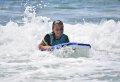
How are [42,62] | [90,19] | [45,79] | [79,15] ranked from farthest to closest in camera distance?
[79,15] → [90,19] → [42,62] → [45,79]

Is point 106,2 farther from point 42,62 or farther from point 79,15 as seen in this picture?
point 42,62

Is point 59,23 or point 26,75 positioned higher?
point 59,23

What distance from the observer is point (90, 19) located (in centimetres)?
1797

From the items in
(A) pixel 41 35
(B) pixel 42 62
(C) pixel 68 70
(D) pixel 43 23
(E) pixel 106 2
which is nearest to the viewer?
(C) pixel 68 70

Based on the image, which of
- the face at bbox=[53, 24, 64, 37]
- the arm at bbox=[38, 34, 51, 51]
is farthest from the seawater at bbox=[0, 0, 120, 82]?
the face at bbox=[53, 24, 64, 37]

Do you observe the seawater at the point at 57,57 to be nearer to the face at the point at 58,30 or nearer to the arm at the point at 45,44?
the arm at the point at 45,44

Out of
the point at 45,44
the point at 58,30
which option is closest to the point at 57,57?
the point at 45,44

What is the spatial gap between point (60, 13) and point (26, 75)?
41.4 ft

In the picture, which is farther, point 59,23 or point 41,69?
point 59,23

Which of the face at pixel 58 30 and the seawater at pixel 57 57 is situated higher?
the face at pixel 58 30

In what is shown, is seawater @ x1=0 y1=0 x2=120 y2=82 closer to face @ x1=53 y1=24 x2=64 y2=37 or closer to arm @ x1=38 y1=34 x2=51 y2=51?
arm @ x1=38 y1=34 x2=51 y2=51

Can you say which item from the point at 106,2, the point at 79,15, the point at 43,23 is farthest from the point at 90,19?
the point at 106,2

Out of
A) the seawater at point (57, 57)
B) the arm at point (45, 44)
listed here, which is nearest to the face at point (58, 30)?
the arm at point (45, 44)

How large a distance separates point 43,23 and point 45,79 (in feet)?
23.8
